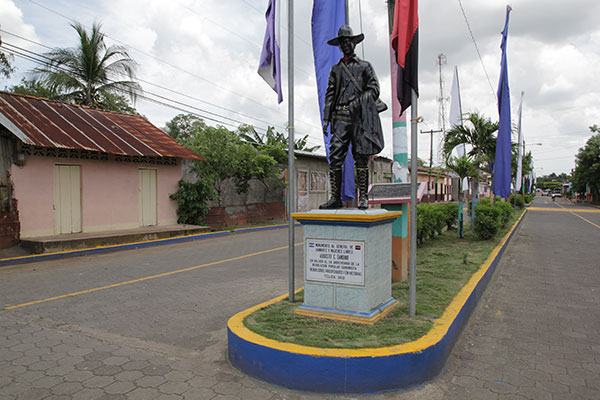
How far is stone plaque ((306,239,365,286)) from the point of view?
420cm

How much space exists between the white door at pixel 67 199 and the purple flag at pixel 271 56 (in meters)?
8.23

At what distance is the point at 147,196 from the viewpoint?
13.7 m

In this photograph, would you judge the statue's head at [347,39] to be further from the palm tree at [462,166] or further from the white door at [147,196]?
the white door at [147,196]

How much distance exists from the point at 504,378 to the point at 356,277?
61.3 inches

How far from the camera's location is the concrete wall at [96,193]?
10.4 metres

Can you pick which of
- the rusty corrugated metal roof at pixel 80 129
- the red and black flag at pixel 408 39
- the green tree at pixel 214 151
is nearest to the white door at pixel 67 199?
the rusty corrugated metal roof at pixel 80 129

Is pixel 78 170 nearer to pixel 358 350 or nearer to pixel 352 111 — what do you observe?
pixel 352 111

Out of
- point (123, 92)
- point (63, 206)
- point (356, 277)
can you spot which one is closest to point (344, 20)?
point (356, 277)

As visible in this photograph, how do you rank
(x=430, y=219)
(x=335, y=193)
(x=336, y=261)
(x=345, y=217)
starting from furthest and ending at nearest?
(x=430, y=219) < (x=335, y=193) < (x=336, y=261) < (x=345, y=217)

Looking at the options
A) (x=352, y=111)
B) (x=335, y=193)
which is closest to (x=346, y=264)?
(x=335, y=193)

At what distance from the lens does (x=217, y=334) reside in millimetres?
4609

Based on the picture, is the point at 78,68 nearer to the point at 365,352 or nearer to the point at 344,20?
the point at 344,20

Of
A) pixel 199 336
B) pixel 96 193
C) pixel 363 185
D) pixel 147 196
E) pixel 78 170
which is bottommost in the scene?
pixel 199 336

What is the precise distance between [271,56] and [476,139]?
1103cm
